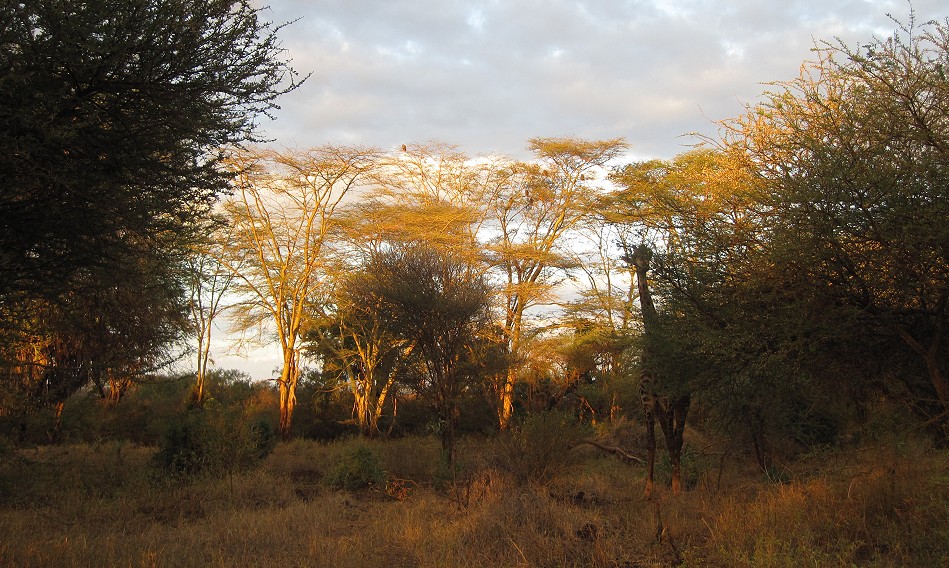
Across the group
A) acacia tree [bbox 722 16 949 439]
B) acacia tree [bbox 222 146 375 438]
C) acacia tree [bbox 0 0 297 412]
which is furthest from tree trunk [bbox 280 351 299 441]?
acacia tree [bbox 722 16 949 439]

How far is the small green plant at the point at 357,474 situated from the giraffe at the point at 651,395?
19.1ft

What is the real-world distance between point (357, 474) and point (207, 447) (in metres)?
3.07

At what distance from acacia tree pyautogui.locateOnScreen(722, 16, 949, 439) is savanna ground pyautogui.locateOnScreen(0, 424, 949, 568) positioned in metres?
1.23

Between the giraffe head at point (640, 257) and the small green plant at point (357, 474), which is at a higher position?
the giraffe head at point (640, 257)

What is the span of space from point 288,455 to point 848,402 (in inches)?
528

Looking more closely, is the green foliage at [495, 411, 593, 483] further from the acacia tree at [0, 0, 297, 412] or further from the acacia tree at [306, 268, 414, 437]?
the acacia tree at [0, 0, 297, 412]

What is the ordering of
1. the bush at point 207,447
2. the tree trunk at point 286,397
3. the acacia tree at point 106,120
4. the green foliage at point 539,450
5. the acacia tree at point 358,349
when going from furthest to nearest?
1. the tree trunk at point 286,397
2. the acacia tree at point 358,349
3. the bush at point 207,447
4. the green foliage at point 539,450
5. the acacia tree at point 106,120

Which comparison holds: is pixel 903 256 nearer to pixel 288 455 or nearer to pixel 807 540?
pixel 807 540

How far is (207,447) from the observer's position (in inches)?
506

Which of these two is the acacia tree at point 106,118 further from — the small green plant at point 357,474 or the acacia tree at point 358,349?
the acacia tree at point 358,349

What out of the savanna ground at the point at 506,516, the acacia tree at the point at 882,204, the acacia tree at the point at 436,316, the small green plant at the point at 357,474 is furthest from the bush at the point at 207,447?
the acacia tree at the point at 882,204

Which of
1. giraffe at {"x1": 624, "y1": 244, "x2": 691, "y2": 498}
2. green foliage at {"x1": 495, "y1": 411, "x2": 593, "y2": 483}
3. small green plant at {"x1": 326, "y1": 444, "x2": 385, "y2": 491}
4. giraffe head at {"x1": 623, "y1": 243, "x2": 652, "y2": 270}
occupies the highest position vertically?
giraffe head at {"x1": 623, "y1": 243, "x2": 652, "y2": 270}

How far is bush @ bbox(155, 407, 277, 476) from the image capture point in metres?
12.7

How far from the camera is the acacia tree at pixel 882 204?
5590 millimetres
